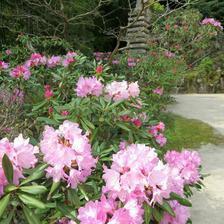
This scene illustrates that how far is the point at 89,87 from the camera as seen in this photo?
2850mm

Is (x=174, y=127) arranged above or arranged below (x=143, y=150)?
below

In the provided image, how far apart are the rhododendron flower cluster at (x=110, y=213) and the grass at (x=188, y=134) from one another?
12.8ft

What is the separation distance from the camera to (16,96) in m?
4.36

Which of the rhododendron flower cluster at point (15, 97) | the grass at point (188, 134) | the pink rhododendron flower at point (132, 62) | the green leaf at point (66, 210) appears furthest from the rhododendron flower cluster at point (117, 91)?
the pink rhododendron flower at point (132, 62)

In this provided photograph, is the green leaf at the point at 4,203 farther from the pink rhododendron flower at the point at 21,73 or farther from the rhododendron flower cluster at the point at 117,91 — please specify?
the pink rhododendron flower at the point at 21,73

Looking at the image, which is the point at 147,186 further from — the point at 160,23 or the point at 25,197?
the point at 160,23

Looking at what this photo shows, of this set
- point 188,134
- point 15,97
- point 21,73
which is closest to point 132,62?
point 188,134

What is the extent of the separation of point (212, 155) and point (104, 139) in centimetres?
282

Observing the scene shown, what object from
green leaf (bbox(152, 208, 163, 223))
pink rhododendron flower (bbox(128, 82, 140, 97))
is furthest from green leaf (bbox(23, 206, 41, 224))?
pink rhododendron flower (bbox(128, 82, 140, 97))

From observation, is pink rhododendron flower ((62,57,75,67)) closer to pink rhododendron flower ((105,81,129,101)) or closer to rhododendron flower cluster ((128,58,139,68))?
pink rhododendron flower ((105,81,129,101))

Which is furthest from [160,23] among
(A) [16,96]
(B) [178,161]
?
(B) [178,161]

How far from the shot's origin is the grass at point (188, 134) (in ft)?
19.4

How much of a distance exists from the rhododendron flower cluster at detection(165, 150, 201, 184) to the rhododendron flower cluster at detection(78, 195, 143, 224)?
64 cm

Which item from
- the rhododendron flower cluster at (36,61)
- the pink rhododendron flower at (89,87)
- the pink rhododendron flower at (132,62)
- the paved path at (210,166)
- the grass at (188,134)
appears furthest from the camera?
the pink rhododendron flower at (132,62)
